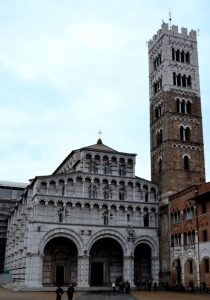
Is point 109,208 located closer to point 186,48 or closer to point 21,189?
point 186,48

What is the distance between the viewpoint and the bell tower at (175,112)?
2016 inches

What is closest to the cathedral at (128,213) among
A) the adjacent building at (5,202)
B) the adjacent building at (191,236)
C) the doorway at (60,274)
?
the adjacent building at (191,236)

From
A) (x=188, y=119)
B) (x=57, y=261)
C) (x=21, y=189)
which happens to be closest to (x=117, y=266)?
(x=57, y=261)

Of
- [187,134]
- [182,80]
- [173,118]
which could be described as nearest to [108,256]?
[187,134]

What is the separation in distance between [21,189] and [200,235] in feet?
170

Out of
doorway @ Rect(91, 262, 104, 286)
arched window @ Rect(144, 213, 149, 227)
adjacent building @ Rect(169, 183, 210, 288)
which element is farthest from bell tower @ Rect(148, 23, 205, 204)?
doorway @ Rect(91, 262, 104, 286)

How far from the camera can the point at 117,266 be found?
166 ft

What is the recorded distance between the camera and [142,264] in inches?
2020

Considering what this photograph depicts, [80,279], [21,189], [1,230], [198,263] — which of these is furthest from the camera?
[21,189]

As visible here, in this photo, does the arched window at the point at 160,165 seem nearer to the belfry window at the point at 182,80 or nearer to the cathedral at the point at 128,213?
the cathedral at the point at 128,213

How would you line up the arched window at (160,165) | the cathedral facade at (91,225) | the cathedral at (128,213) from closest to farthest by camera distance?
1. the cathedral at (128,213)
2. the cathedral facade at (91,225)
3. the arched window at (160,165)

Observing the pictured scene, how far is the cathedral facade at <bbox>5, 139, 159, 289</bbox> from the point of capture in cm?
4612

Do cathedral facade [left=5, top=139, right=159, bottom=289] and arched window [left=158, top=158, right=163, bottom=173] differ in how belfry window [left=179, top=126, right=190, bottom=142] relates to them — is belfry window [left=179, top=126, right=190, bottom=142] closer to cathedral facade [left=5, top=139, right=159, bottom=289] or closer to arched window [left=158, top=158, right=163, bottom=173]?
arched window [left=158, top=158, right=163, bottom=173]

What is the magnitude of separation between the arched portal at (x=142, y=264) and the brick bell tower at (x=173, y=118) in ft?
8.31
